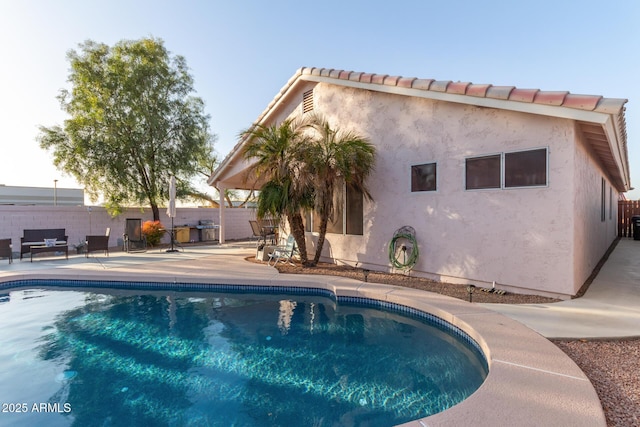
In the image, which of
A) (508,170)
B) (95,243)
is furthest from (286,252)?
(95,243)

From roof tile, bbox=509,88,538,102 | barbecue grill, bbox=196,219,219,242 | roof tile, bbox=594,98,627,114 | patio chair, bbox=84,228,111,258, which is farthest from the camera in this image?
barbecue grill, bbox=196,219,219,242

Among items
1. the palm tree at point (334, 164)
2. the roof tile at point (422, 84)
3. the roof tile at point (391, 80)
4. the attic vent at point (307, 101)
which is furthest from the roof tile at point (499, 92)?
the attic vent at point (307, 101)

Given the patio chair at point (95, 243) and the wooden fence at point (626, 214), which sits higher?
the wooden fence at point (626, 214)

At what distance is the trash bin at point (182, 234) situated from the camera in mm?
16891

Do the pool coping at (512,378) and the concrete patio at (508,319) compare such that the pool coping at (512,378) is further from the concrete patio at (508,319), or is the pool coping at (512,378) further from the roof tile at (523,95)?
the roof tile at (523,95)

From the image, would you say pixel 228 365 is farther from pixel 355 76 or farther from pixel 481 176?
pixel 355 76

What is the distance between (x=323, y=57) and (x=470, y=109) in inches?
365

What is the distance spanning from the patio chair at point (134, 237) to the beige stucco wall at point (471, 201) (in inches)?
390

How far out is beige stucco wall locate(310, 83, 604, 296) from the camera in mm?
5758

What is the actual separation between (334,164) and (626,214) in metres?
20.4

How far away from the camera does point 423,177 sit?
776 cm

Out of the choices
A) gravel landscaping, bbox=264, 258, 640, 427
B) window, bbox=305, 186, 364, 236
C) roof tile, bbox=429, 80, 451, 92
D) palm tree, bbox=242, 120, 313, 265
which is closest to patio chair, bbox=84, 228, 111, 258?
palm tree, bbox=242, 120, 313, 265

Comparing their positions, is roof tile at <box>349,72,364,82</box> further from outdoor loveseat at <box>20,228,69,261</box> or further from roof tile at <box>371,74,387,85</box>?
outdoor loveseat at <box>20,228,69,261</box>

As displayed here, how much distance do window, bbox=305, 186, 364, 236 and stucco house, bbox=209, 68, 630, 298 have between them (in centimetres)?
5
